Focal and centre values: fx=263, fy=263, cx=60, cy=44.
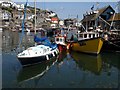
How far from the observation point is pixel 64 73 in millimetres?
25062

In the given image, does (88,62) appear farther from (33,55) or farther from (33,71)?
(33,71)

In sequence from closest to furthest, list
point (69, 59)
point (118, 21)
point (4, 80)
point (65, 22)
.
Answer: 1. point (4, 80)
2. point (69, 59)
3. point (118, 21)
4. point (65, 22)

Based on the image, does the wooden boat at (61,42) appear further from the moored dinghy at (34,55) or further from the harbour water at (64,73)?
the moored dinghy at (34,55)

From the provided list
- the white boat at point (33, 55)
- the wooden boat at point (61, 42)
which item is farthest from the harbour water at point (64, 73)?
the wooden boat at point (61, 42)

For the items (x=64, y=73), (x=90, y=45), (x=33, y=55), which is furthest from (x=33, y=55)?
(x=90, y=45)

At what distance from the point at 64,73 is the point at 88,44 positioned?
465 inches

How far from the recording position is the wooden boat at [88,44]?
3522 cm

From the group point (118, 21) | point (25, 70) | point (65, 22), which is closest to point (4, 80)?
point (25, 70)

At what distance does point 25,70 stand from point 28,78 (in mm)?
2507

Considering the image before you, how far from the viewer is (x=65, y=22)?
556ft

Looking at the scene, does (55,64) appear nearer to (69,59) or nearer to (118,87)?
(69,59)

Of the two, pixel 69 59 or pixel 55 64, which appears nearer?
pixel 55 64

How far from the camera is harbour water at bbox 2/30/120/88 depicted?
21.2m

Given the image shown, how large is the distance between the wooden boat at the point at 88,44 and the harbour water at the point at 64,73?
1.58 metres
